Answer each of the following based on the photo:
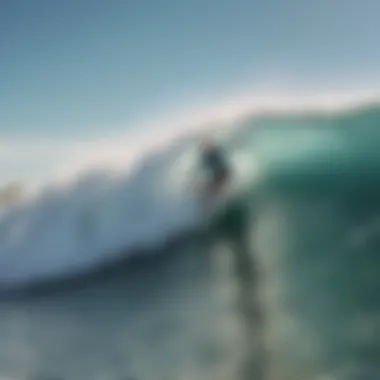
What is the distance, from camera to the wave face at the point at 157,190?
115 cm

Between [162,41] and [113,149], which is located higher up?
[162,41]

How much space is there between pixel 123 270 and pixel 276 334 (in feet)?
1.02

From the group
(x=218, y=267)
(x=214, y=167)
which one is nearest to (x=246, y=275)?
(x=218, y=267)

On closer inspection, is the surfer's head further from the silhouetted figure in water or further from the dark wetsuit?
the silhouetted figure in water

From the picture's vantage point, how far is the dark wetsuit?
119cm

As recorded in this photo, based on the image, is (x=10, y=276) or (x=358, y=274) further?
(x=10, y=276)

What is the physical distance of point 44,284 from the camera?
49.8 inches

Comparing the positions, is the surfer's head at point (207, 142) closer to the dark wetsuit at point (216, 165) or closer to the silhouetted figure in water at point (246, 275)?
the dark wetsuit at point (216, 165)

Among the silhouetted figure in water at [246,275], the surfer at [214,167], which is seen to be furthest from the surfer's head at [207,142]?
the silhouetted figure in water at [246,275]

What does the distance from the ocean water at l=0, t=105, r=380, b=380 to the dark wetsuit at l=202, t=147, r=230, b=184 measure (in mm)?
20

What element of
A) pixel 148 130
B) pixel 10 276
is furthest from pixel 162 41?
pixel 10 276

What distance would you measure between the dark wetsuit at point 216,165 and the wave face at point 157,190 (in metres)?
0.02

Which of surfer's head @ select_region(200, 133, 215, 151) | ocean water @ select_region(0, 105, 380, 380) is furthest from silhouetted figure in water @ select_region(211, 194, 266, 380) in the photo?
surfer's head @ select_region(200, 133, 215, 151)

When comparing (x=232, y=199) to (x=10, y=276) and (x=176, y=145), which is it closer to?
(x=176, y=145)
